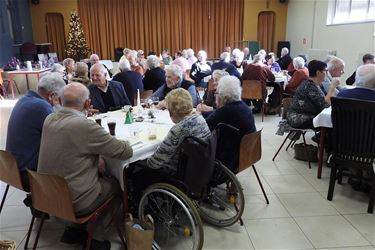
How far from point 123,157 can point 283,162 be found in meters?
2.26

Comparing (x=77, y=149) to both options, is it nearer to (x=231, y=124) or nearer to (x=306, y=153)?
(x=231, y=124)

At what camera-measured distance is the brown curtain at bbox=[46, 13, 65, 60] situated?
1056cm

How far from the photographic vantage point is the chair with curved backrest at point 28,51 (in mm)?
9134

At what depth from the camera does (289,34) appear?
34.8 feet

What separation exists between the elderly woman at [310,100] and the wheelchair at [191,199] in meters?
1.30

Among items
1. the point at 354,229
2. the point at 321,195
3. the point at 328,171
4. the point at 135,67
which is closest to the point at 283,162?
the point at 328,171

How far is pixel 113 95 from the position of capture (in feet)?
11.8

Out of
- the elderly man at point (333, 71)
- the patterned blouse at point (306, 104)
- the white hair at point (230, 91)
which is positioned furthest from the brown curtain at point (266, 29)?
the white hair at point (230, 91)

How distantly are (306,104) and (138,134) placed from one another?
1.95 metres

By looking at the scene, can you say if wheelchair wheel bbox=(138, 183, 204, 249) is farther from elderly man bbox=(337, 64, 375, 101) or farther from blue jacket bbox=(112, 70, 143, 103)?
blue jacket bbox=(112, 70, 143, 103)

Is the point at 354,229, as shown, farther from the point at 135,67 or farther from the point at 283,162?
the point at 135,67

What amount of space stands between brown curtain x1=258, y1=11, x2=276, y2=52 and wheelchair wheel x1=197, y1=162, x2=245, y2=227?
9279mm

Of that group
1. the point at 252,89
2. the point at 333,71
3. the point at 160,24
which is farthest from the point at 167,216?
the point at 160,24

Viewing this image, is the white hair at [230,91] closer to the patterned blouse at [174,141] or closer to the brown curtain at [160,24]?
the patterned blouse at [174,141]
